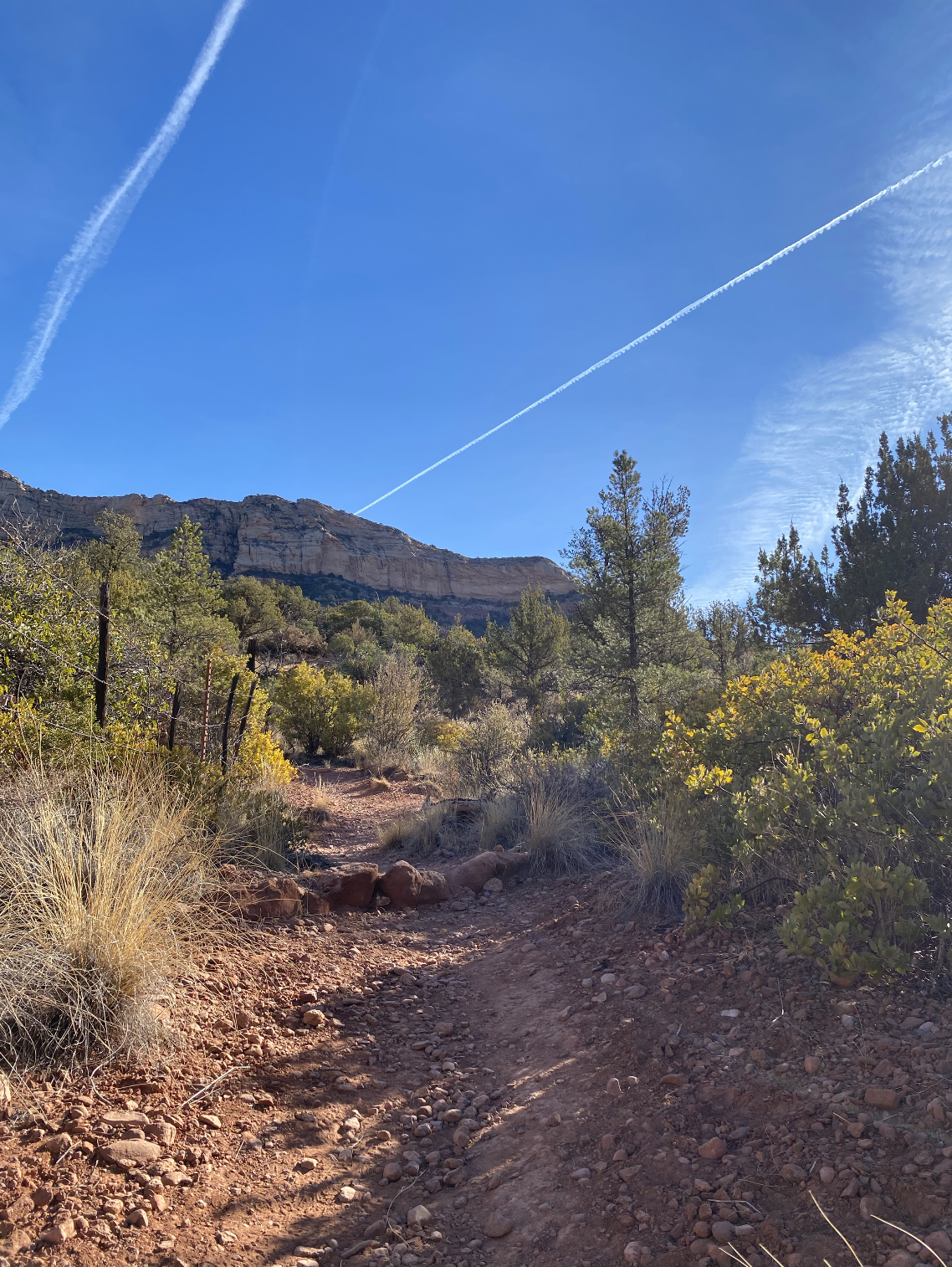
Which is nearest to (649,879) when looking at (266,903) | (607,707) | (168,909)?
(266,903)

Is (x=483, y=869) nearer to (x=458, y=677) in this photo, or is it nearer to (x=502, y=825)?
(x=502, y=825)

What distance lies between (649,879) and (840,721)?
1579 mm

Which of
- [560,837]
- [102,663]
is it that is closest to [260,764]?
[102,663]

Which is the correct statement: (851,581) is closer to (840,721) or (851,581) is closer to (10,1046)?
(840,721)

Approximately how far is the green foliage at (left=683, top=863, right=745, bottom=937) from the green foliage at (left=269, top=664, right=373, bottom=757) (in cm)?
1401

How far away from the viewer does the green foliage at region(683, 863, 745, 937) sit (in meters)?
3.68

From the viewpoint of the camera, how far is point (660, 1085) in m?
2.71

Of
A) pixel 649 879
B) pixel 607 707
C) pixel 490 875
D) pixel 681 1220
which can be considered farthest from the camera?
pixel 607 707

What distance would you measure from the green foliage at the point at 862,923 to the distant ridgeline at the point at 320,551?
2362 inches

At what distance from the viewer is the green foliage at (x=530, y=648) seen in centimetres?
2480

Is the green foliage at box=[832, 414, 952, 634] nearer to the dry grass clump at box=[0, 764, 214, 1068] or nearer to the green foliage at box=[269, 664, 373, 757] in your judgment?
the green foliage at box=[269, 664, 373, 757]

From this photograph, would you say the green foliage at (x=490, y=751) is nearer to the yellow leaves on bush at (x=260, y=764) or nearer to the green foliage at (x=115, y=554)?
the yellow leaves on bush at (x=260, y=764)

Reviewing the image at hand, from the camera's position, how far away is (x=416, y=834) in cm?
823

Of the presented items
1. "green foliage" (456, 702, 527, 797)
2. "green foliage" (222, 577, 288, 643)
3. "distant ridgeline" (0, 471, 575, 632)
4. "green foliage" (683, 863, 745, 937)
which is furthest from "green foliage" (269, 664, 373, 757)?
"distant ridgeline" (0, 471, 575, 632)
